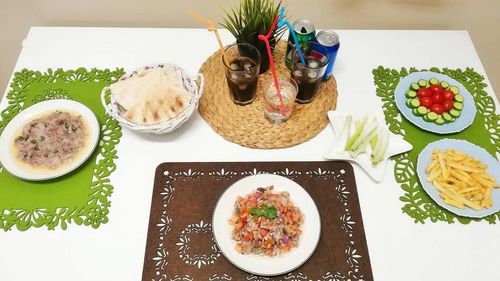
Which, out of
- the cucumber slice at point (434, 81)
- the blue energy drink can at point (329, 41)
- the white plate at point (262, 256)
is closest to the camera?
the white plate at point (262, 256)

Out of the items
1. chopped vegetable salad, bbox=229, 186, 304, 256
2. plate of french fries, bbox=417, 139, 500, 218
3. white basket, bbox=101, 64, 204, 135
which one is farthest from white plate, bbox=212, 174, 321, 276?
plate of french fries, bbox=417, 139, 500, 218

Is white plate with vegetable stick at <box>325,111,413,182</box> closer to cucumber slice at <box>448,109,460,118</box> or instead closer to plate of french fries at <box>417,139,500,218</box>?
plate of french fries at <box>417,139,500,218</box>

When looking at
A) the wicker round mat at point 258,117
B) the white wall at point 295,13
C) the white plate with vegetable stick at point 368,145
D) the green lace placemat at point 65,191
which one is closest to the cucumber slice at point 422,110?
the white plate with vegetable stick at point 368,145

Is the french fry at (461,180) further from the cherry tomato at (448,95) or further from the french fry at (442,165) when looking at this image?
the cherry tomato at (448,95)

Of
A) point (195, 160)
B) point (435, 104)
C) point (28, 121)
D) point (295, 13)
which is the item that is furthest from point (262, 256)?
point (295, 13)

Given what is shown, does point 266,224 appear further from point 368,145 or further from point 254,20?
point 254,20

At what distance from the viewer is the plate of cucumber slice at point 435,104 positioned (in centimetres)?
140

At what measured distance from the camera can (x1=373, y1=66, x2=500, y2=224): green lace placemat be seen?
124 centimetres

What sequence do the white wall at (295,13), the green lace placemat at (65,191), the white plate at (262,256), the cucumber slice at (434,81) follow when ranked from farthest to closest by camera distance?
the white wall at (295,13) → the cucumber slice at (434,81) → the green lace placemat at (65,191) → the white plate at (262,256)

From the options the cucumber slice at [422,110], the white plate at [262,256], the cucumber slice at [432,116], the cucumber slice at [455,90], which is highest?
the cucumber slice at [455,90]

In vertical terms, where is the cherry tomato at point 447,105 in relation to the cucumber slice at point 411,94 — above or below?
below

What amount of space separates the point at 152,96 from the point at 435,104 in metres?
1.02

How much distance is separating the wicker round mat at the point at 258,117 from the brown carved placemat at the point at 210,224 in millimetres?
98

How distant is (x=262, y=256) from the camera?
1141 millimetres
